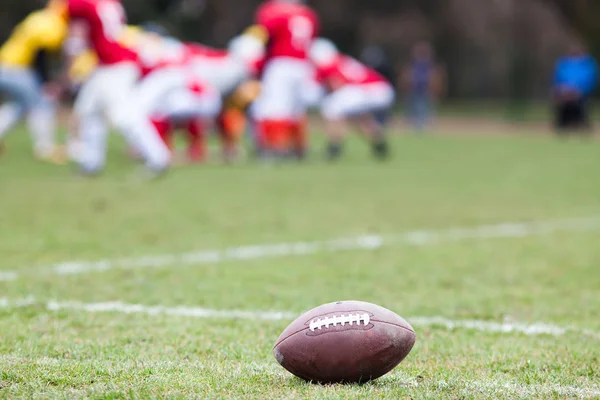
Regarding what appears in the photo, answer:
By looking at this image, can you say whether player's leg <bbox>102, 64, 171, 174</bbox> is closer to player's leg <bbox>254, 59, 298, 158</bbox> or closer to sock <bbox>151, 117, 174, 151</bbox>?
sock <bbox>151, 117, 174, 151</bbox>

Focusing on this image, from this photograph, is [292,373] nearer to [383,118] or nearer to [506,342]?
[506,342]

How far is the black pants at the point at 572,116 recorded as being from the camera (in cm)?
2652

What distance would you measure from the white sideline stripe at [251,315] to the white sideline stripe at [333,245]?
3.34ft

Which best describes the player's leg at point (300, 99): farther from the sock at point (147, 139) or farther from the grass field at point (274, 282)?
the sock at point (147, 139)

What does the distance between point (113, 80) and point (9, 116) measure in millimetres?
3504

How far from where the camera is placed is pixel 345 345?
3461 millimetres

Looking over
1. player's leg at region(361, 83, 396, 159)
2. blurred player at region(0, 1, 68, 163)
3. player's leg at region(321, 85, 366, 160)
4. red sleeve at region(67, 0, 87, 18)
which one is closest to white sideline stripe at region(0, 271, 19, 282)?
red sleeve at region(67, 0, 87, 18)

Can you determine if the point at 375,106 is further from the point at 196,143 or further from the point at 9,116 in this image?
the point at 9,116

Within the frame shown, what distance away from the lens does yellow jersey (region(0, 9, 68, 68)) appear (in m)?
15.1

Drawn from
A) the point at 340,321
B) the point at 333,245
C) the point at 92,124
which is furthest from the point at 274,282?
the point at 92,124

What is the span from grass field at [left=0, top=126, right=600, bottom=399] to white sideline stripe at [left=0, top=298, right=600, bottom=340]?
2cm

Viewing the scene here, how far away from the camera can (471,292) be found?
5.68 meters

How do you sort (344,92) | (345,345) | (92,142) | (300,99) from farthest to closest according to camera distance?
(344,92), (300,99), (92,142), (345,345)

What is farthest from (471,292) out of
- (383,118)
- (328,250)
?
(383,118)
